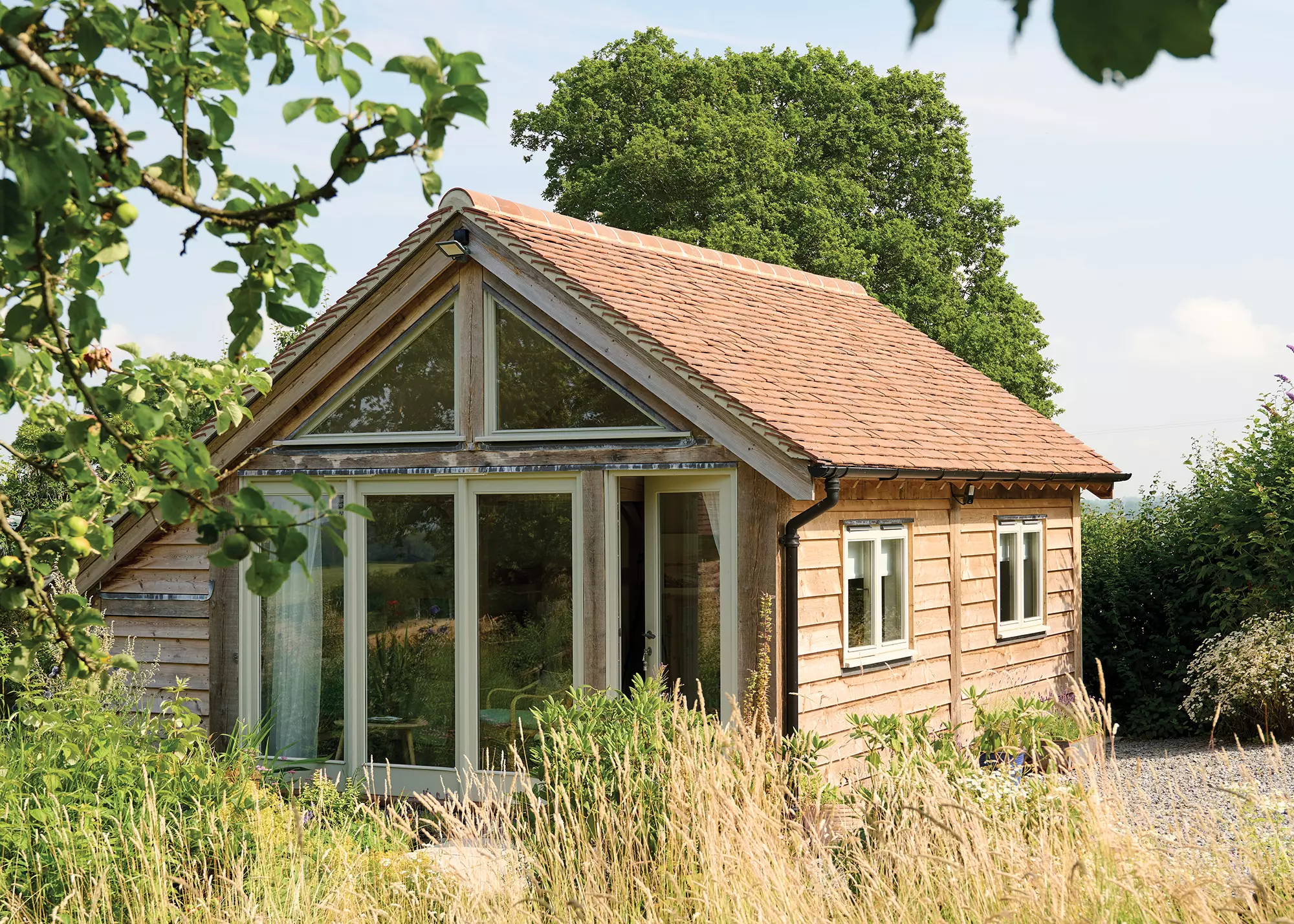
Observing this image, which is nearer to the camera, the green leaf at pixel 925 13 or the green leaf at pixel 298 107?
the green leaf at pixel 925 13

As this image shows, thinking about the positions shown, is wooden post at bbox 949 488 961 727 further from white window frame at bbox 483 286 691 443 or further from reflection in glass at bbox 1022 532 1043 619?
white window frame at bbox 483 286 691 443

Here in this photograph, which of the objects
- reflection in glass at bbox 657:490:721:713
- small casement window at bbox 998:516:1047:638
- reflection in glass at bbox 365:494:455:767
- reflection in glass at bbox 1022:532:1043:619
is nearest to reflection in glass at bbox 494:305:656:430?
reflection in glass at bbox 657:490:721:713

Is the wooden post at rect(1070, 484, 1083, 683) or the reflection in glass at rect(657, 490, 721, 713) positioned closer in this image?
the reflection in glass at rect(657, 490, 721, 713)

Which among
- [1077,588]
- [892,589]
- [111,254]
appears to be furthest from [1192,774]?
[111,254]

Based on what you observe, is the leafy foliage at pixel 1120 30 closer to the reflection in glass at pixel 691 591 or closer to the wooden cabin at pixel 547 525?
the wooden cabin at pixel 547 525

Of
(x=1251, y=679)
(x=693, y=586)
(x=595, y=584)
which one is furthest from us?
(x=1251, y=679)

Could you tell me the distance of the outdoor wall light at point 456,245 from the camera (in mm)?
9883

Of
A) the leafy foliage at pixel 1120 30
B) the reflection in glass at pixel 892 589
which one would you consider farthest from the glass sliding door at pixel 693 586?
the leafy foliage at pixel 1120 30

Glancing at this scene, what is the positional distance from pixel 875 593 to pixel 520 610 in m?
2.79

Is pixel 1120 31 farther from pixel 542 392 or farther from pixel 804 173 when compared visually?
pixel 804 173

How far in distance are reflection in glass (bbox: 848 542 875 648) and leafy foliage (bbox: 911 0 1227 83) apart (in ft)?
28.0

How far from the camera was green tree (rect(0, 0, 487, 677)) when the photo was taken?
2719mm

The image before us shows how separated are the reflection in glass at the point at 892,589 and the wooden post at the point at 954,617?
3.20 feet

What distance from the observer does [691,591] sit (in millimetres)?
9648
